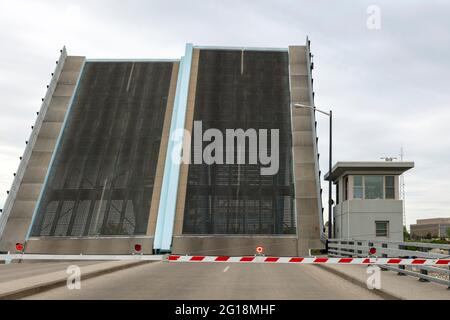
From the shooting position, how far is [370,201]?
109 feet

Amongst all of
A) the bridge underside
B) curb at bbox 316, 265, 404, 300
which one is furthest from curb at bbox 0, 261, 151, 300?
the bridge underside

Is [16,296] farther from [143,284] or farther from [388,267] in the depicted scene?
[388,267]

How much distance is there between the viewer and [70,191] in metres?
29.4

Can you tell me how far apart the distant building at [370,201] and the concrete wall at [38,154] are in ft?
58.3

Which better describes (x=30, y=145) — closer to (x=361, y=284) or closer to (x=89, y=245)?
(x=89, y=245)

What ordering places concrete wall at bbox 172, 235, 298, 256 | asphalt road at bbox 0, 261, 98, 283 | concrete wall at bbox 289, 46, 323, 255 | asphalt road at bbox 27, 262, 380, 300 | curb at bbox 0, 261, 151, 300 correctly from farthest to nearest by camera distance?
concrete wall at bbox 289, 46, 323, 255 < concrete wall at bbox 172, 235, 298, 256 < asphalt road at bbox 0, 261, 98, 283 < asphalt road at bbox 27, 262, 380, 300 < curb at bbox 0, 261, 151, 300

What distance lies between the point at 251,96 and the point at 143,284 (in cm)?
2283

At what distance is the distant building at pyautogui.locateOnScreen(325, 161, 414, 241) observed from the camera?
33.0 meters

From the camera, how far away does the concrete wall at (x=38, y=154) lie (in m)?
28.5

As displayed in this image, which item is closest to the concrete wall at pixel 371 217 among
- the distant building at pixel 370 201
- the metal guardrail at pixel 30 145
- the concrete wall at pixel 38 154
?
the distant building at pixel 370 201

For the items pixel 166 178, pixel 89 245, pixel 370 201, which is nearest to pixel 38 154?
pixel 89 245

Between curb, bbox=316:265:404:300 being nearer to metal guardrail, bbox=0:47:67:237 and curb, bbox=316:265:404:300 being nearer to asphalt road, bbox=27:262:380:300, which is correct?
asphalt road, bbox=27:262:380:300

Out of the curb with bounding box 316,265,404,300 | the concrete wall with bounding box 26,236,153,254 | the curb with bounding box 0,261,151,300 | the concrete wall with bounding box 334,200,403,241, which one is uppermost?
the concrete wall with bounding box 334,200,403,241
